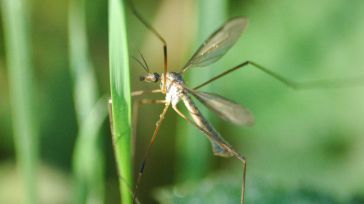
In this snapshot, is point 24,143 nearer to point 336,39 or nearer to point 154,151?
point 154,151

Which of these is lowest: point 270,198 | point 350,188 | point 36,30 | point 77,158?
point 350,188

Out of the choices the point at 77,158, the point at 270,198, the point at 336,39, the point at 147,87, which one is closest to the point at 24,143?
the point at 77,158

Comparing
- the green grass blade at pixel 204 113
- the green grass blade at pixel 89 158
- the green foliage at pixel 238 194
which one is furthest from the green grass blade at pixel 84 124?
the green grass blade at pixel 204 113

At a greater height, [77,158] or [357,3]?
[357,3]

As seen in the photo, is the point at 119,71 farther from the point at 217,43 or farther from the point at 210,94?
the point at 217,43

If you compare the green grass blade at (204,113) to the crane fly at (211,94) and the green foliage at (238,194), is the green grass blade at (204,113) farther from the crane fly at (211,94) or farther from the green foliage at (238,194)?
the crane fly at (211,94)
